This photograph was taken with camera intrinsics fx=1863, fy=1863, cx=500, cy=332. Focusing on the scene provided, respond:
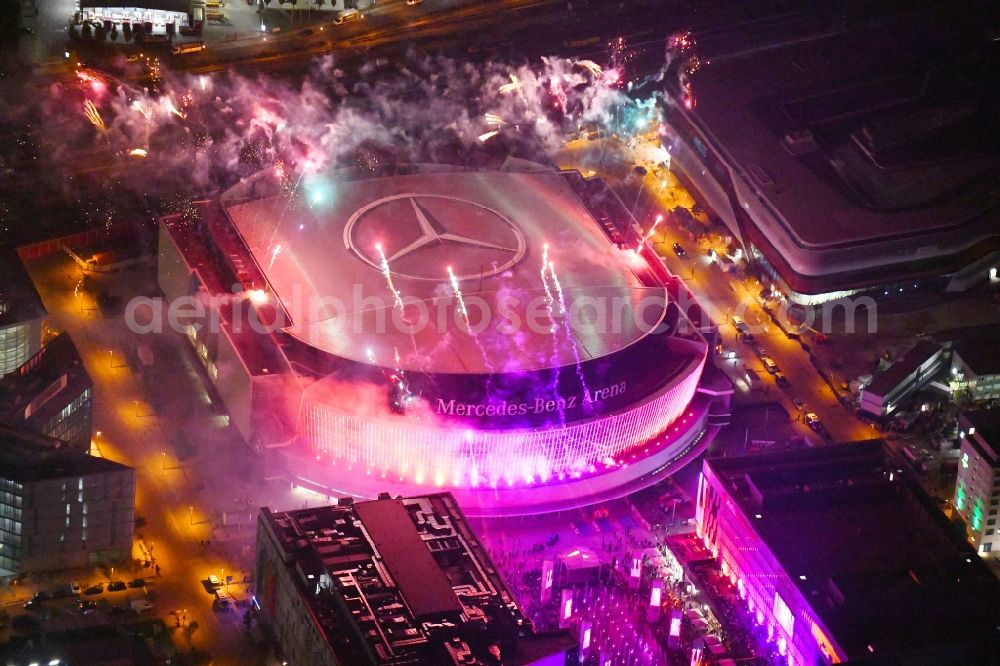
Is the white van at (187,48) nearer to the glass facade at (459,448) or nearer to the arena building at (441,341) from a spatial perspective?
the arena building at (441,341)

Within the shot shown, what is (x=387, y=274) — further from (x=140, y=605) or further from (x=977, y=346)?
(x=977, y=346)

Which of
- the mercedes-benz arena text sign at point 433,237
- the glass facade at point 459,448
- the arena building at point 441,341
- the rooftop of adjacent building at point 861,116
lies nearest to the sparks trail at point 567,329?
the arena building at point 441,341

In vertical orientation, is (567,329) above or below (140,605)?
above

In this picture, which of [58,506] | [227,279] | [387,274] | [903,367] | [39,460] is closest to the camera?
[58,506]

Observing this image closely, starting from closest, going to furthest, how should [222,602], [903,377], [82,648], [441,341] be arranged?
[82,648], [222,602], [441,341], [903,377]

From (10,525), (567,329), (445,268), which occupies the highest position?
(445,268)

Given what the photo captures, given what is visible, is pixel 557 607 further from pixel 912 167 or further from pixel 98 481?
pixel 912 167

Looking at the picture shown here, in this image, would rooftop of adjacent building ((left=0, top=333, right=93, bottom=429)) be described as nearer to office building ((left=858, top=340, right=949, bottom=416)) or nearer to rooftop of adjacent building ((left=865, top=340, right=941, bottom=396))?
office building ((left=858, top=340, right=949, bottom=416))

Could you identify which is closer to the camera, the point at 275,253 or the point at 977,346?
the point at 275,253

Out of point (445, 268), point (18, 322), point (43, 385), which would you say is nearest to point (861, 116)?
→ point (445, 268)
